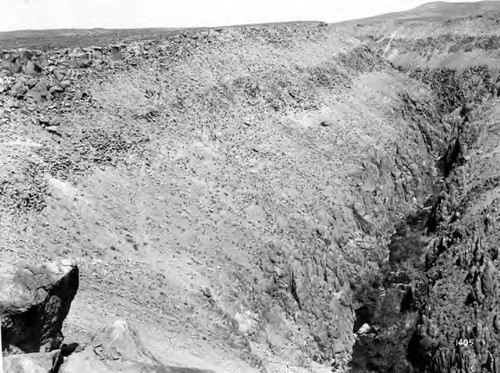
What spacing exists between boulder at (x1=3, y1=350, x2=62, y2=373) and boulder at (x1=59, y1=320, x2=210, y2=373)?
575mm

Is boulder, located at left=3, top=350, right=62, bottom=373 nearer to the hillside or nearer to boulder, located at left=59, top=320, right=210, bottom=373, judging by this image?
boulder, located at left=59, top=320, right=210, bottom=373

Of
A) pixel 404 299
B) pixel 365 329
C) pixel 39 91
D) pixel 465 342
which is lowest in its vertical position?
pixel 365 329

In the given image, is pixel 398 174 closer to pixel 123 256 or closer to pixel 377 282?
pixel 377 282

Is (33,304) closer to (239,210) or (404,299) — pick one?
(239,210)

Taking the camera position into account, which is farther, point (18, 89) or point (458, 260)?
point (458, 260)

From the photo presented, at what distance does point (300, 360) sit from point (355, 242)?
13.6 metres

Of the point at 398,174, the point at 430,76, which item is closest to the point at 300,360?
the point at 398,174

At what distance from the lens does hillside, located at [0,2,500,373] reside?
29141 millimetres

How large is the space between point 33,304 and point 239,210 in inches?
891

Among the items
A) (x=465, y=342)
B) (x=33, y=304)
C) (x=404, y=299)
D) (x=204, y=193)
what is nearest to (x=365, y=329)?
(x=404, y=299)

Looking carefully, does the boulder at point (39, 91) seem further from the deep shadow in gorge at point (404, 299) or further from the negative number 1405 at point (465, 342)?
the negative number 1405 at point (465, 342)

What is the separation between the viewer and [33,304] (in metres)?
16.3

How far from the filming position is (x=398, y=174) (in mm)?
54250

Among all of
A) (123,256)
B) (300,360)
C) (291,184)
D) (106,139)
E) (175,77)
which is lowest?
(300,360)
